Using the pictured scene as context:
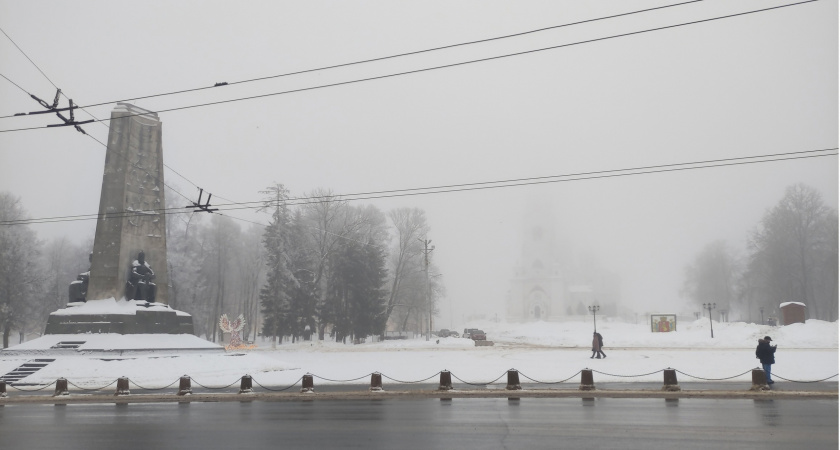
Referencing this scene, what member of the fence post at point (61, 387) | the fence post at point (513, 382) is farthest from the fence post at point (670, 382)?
the fence post at point (61, 387)

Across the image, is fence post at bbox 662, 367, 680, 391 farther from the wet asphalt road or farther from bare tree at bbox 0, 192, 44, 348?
bare tree at bbox 0, 192, 44, 348

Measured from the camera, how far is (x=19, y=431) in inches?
505

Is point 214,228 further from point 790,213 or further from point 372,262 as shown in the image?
point 790,213

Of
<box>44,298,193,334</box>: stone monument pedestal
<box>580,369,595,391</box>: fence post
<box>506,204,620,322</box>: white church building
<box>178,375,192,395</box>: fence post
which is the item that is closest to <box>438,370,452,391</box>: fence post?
<box>580,369,595,391</box>: fence post

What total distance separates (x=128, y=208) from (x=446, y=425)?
2388cm

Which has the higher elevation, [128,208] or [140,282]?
[128,208]

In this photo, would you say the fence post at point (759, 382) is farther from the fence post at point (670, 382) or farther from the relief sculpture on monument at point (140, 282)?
the relief sculpture on monument at point (140, 282)

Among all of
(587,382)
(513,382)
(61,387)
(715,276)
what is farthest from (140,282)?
(715,276)

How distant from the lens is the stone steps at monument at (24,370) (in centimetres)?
2543

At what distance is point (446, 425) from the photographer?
40.7 feet

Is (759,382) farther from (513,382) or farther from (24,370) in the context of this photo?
(24,370)

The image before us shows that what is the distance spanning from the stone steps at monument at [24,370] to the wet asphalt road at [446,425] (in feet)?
33.2

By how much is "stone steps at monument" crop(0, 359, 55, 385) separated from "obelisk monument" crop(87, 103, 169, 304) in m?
3.88

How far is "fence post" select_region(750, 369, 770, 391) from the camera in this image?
17625mm
